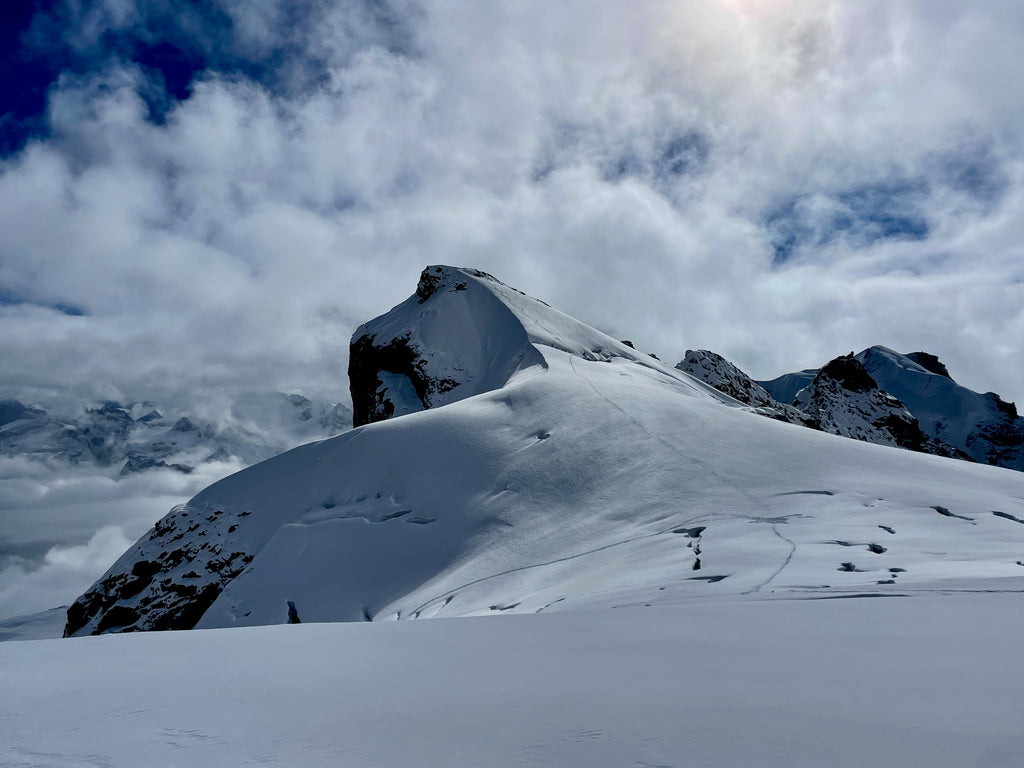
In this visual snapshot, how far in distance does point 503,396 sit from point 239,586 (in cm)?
1393

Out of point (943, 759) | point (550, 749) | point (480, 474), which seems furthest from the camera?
point (480, 474)

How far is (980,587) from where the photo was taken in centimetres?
898

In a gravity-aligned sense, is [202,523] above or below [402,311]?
below

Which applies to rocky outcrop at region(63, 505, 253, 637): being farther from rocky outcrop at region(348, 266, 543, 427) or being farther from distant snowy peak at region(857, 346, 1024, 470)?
distant snowy peak at region(857, 346, 1024, 470)

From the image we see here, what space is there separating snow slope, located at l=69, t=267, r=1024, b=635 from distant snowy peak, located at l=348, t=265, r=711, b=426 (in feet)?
38.6

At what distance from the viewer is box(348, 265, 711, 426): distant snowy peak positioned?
47.0 metres

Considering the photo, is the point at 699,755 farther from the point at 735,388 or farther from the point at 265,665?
the point at 735,388

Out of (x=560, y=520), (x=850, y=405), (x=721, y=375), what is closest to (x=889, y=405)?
(x=850, y=405)

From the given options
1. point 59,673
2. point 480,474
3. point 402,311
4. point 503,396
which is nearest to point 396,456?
point 480,474

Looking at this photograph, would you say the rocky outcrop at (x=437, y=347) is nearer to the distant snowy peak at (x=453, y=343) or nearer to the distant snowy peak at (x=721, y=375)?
the distant snowy peak at (x=453, y=343)

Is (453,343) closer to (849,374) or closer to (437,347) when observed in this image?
(437,347)

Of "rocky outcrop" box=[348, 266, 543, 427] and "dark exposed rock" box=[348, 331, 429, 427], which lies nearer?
"rocky outcrop" box=[348, 266, 543, 427]

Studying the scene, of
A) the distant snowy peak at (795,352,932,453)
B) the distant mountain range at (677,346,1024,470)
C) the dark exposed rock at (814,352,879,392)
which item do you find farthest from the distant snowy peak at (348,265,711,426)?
the dark exposed rock at (814,352,879,392)

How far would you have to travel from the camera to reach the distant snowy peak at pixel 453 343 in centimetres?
4703
